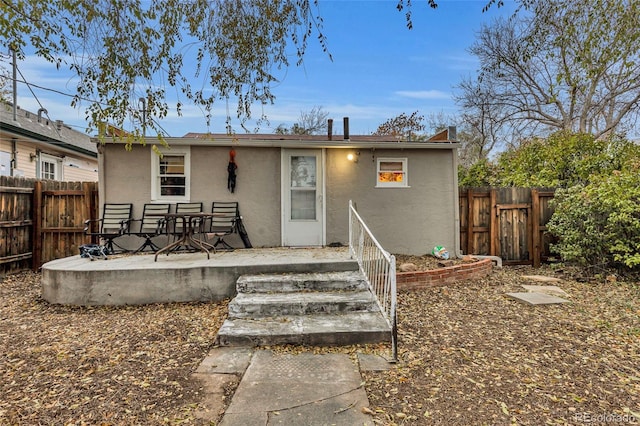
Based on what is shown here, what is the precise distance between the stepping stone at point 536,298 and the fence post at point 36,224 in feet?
27.9

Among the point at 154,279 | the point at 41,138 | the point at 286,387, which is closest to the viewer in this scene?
the point at 286,387

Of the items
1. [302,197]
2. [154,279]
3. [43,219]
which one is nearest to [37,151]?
[43,219]

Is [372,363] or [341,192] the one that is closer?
[372,363]

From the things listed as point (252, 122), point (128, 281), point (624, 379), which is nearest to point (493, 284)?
point (624, 379)

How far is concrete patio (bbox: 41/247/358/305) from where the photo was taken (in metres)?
4.45

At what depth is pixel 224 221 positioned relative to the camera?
6.52 m

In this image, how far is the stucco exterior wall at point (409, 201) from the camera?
684 centimetres

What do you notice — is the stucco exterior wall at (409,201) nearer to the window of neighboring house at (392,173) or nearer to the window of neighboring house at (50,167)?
the window of neighboring house at (392,173)

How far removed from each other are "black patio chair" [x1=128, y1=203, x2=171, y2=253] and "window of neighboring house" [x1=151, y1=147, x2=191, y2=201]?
0.63 feet

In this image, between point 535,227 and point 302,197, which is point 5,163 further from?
point 535,227

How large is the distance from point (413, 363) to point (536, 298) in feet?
9.21

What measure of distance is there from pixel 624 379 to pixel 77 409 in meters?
3.96

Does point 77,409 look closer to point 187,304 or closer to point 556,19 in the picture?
point 187,304

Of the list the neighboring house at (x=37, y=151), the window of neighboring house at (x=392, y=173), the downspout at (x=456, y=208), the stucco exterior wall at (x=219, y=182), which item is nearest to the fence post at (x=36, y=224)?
the stucco exterior wall at (x=219, y=182)
